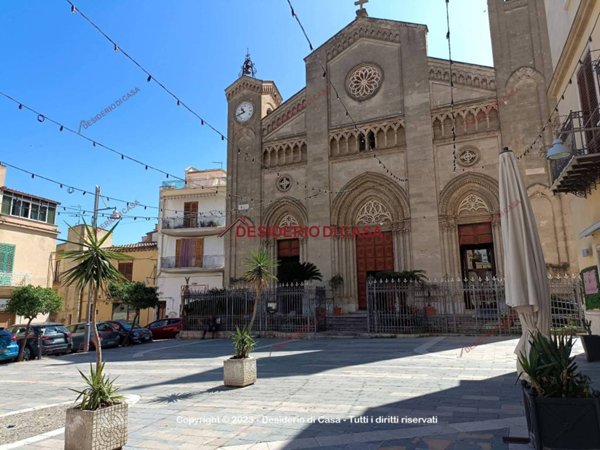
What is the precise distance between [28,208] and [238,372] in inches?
909

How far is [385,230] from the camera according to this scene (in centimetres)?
2127

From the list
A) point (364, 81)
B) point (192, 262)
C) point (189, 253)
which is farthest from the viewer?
point (189, 253)

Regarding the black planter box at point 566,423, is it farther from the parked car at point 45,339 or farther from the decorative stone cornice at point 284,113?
the decorative stone cornice at point 284,113

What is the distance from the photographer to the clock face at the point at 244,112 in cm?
2544

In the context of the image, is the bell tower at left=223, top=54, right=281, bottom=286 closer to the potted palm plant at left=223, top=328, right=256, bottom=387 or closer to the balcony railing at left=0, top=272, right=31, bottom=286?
the balcony railing at left=0, top=272, right=31, bottom=286

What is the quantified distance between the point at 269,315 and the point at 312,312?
1925 mm

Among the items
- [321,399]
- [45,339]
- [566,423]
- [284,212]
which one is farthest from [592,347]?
[45,339]

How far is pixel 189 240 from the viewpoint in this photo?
3070 centimetres

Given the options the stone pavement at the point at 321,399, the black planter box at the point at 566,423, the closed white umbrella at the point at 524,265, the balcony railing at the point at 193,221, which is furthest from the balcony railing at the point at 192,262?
the black planter box at the point at 566,423

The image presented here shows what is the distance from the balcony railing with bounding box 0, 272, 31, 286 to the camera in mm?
23328

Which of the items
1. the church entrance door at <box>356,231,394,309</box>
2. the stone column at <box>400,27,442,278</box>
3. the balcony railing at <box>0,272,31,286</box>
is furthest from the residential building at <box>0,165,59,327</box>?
the stone column at <box>400,27,442,278</box>

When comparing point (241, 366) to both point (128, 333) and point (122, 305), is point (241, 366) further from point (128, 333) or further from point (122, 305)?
point (122, 305)

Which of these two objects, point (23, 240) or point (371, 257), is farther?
point (23, 240)

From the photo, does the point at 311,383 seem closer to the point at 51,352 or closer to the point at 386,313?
the point at 386,313
